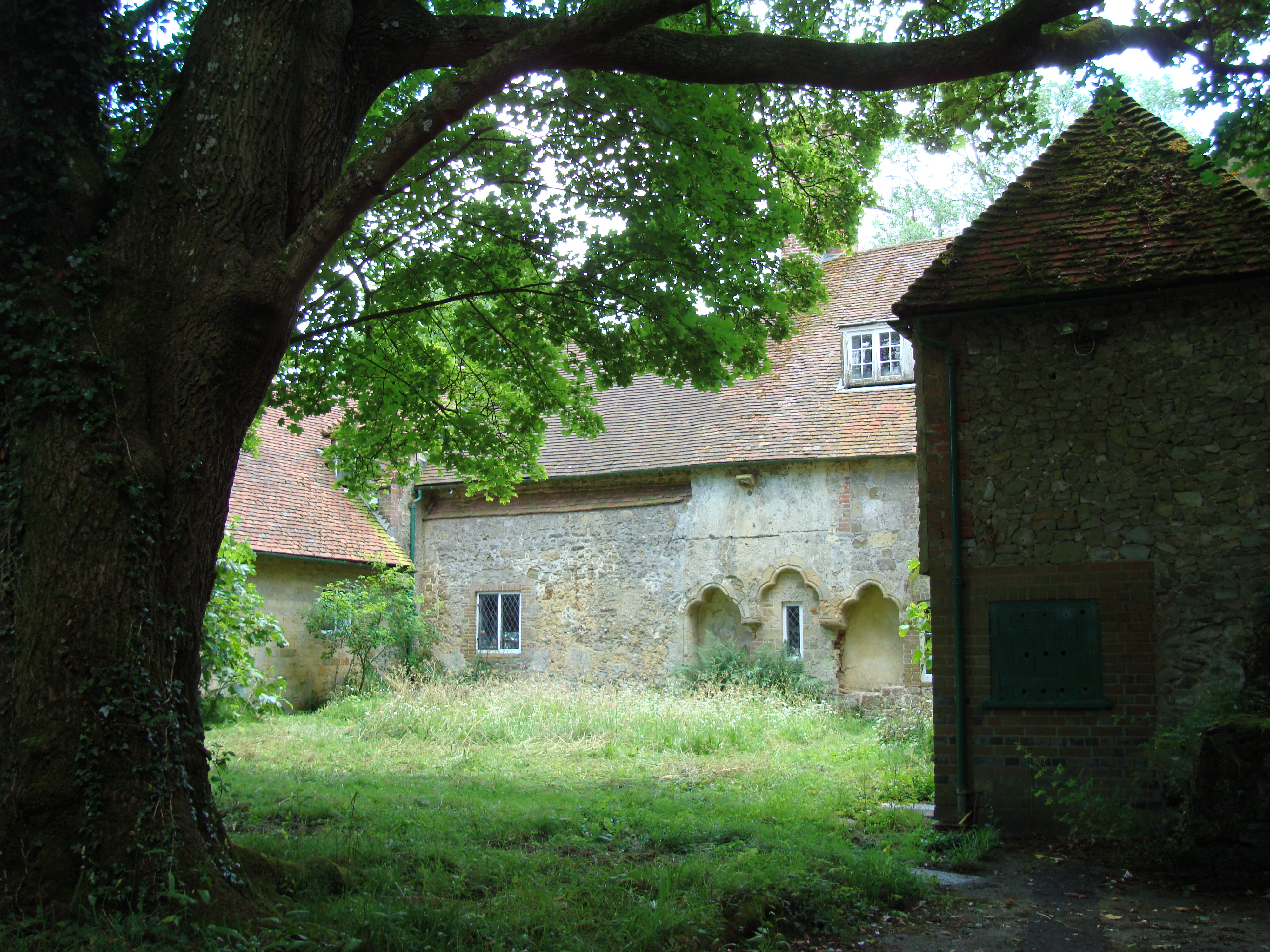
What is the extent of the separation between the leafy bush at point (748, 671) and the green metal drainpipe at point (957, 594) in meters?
7.53

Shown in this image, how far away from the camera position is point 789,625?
711 inches

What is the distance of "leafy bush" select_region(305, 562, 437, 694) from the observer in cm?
1983

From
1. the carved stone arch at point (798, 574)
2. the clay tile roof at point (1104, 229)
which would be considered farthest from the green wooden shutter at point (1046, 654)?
the carved stone arch at point (798, 574)

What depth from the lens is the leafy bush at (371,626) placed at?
19.8m

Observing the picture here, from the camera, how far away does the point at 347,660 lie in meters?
20.6

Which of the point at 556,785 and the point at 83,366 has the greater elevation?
the point at 83,366

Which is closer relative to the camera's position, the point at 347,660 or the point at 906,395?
the point at 906,395

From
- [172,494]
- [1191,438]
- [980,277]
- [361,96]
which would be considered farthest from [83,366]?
[1191,438]

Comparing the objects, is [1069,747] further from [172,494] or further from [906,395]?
[906,395]

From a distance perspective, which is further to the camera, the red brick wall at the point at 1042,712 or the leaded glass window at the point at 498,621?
the leaded glass window at the point at 498,621

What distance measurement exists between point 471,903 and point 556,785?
471 centimetres

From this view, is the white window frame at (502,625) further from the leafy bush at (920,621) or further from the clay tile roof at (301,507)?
the leafy bush at (920,621)

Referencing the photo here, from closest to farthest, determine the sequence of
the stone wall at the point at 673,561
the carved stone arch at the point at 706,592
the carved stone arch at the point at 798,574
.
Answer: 1. the stone wall at the point at 673,561
2. the carved stone arch at the point at 798,574
3. the carved stone arch at the point at 706,592

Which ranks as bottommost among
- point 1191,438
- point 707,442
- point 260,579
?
point 260,579
